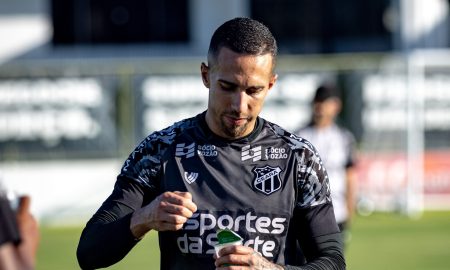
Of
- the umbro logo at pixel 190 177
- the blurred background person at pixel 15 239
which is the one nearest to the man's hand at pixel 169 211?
the umbro logo at pixel 190 177

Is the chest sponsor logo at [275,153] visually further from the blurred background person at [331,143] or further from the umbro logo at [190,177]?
the blurred background person at [331,143]

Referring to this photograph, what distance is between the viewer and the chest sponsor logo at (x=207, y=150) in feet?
15.5

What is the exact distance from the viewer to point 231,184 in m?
4.66

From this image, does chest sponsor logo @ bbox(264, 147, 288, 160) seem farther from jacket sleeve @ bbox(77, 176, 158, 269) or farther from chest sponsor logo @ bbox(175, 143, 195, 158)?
jacket sleeve @ bbox(77, 176, 158, 269)

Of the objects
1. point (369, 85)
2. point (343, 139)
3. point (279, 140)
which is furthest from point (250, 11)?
point (279, 140)

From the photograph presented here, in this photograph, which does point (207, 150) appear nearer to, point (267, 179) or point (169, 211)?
point (267, 179)

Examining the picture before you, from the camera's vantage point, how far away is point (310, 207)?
465 centimetres

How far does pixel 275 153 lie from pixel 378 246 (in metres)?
10.4

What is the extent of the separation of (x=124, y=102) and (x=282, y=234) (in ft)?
46.5

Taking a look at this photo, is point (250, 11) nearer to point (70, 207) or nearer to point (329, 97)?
point (70, 207)

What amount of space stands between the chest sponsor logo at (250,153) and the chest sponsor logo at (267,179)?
6 centimetres

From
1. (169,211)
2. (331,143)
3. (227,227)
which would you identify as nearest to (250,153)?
(227,227)

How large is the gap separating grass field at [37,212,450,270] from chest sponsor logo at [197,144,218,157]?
27.5ft

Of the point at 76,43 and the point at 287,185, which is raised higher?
the point at 287,185
